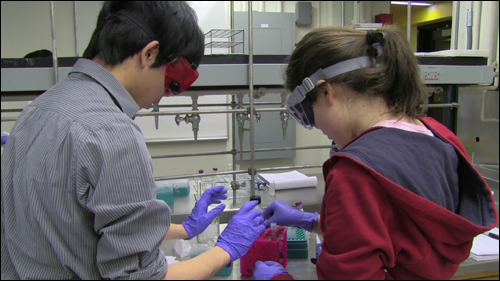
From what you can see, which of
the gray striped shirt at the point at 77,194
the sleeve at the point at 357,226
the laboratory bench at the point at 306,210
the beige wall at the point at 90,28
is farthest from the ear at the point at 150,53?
the beige wall at the point at 90,28

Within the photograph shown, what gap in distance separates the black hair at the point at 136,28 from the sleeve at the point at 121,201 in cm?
21

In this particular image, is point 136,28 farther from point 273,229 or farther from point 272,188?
point 272,188

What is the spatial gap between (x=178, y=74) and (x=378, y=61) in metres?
0.53

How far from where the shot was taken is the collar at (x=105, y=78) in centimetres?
78

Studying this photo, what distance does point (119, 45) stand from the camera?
0.79 m

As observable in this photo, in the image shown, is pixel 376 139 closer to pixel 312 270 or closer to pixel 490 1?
pixel 312 270

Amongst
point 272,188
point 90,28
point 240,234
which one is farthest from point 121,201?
point 90,28

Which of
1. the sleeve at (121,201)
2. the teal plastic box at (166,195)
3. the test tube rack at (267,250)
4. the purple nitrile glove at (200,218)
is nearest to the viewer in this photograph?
the sleeve at (121,201)

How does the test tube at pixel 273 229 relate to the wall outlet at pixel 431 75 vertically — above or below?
below

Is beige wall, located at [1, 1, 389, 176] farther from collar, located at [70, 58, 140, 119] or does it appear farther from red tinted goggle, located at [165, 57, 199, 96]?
collar, located at [70, 58, 140, 119]

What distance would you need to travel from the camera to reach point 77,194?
0.66m

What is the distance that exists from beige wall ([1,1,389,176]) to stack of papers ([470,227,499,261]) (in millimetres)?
1746

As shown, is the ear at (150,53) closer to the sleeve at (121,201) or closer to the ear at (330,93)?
the sleeve at (121,201)

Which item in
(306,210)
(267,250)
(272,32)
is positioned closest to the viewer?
(267,250)
